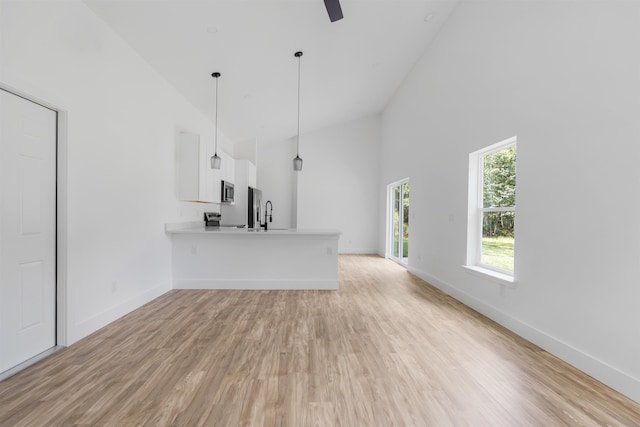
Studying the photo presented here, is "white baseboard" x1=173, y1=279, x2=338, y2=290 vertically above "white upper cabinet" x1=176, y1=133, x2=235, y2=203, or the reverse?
"white upper cabinet" x1=176, y1=133, x2=235, y2=203

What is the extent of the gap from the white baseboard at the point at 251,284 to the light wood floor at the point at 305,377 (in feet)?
3.42

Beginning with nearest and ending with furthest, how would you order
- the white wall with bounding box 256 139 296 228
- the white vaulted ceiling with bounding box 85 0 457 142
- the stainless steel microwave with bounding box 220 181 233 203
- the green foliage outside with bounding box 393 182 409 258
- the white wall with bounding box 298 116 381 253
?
the white vaulted ceiling with bounding box 85 0 457 142 → the stainless steel microwave with bounding box 220 181 233 203 → the green foliage outside with bounding box 393 182 409 258 → the white wall with bounding box 298 116 381 253 → the white wall with bounding box 256 139 296 228

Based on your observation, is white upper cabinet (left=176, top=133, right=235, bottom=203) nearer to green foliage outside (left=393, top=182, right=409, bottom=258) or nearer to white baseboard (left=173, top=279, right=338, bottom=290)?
white baseboard (left=173, top=279, right=338, bottom=290)

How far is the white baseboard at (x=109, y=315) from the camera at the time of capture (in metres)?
2.50

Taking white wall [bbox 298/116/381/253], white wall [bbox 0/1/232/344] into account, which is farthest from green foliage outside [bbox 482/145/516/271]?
white wall [bbox 298/116/381/253]

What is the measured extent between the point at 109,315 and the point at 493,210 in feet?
14.3

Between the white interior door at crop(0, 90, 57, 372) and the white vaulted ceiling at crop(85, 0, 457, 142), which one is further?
the white vaulted ceiling at crop(85, 0, 457, 142)

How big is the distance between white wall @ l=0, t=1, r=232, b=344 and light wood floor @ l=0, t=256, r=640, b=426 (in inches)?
20.4

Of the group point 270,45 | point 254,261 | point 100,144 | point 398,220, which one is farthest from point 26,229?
point 398,220

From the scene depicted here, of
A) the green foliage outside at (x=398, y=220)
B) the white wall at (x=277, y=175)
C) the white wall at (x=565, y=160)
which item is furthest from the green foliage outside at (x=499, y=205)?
the white wall at (x=277, y=175)

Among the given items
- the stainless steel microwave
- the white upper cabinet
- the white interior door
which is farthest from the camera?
the stainless steel microwave

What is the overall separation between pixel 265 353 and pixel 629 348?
2466mm

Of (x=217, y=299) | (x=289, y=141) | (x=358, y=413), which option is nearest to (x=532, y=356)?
(x=358, y=413)

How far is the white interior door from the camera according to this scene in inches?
77.9
